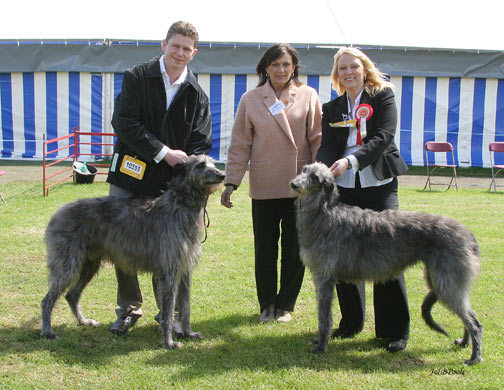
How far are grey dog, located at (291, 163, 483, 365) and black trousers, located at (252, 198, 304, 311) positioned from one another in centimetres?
69

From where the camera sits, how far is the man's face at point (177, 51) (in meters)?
4.31

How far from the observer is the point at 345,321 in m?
4.65

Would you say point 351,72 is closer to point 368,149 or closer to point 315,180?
point 368,149

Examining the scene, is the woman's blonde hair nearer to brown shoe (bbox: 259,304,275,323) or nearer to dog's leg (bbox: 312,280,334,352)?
dog's leg (bbox: 312,280,334,352)

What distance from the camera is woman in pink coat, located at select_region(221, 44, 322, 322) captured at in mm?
4727

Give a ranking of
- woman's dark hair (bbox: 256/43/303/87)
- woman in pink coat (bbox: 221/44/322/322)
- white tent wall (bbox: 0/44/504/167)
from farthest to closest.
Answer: white tent wall (bbox: 0/44/504/167), woman in pink coat (bbox: 221/44/322/322), woman's dark hair (bbox: 256/43/303/87)

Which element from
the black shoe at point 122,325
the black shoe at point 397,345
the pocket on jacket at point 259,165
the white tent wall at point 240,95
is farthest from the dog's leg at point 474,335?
the white tent wall at point 240,95

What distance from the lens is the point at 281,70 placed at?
4.67 meters

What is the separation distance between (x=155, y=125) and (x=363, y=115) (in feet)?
5.83

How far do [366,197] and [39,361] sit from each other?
2.90m

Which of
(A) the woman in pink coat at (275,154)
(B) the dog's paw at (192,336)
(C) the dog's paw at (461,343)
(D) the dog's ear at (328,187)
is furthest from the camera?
(A) the woman in pink coat at (275,154)

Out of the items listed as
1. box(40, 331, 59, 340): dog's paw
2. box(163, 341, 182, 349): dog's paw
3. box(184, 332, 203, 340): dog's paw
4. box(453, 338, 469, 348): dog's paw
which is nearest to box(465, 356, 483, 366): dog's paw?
box(453, 338, 469, 348): dog's paw

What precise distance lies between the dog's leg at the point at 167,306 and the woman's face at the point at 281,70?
1992 mm

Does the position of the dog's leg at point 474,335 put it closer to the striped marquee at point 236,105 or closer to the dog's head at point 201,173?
the dog's head at point 201,173
